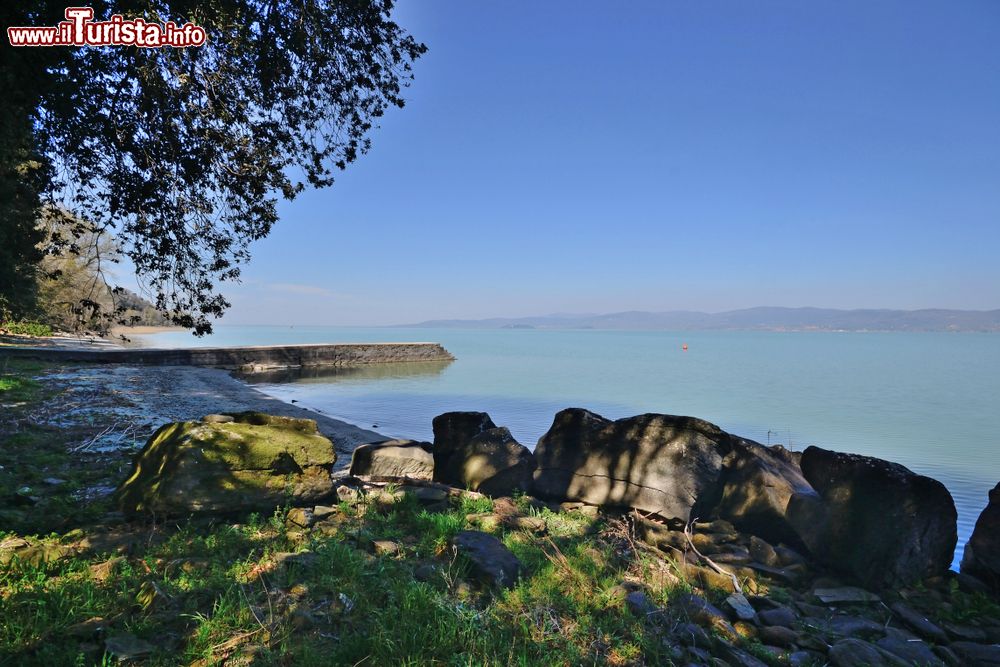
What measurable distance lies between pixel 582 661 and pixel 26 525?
5305mm

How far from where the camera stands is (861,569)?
5.48 meters

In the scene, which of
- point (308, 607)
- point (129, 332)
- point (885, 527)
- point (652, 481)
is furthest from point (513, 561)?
point (129, 332)

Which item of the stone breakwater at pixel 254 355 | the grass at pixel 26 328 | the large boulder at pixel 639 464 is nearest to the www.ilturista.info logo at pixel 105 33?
the large boulder at pixel 639 464

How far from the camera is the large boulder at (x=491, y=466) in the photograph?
7.65 meters

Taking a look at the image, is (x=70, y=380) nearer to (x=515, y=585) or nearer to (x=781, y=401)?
(x=515, y=585)

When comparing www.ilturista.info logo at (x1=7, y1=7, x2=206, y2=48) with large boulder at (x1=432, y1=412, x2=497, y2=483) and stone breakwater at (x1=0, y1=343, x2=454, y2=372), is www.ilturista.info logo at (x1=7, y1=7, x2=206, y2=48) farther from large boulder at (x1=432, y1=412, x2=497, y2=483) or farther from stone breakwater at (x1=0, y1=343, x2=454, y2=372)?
stone breakwater at (x1=0, y1=343, x2=454, y2=372)

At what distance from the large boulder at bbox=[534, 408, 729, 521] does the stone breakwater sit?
26069mm

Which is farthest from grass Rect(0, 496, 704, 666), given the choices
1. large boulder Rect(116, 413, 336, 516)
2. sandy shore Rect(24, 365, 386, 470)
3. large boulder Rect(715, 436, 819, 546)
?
sandy shore Rect(24, 365, 386, 470)

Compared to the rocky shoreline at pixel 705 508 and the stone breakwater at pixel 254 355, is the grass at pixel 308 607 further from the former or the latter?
the stone breakwater at pixel 254 355

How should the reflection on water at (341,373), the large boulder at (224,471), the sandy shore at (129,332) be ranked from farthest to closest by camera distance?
the sandy shore at (129,332), the reflection on water at (341,373), the large boulder at (224,471)

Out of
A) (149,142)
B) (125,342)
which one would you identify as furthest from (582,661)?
(125,342)

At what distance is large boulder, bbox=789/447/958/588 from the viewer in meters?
5.50

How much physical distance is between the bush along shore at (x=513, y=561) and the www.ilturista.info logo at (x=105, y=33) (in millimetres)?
5899

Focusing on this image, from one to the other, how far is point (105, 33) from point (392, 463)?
768 centimetres
